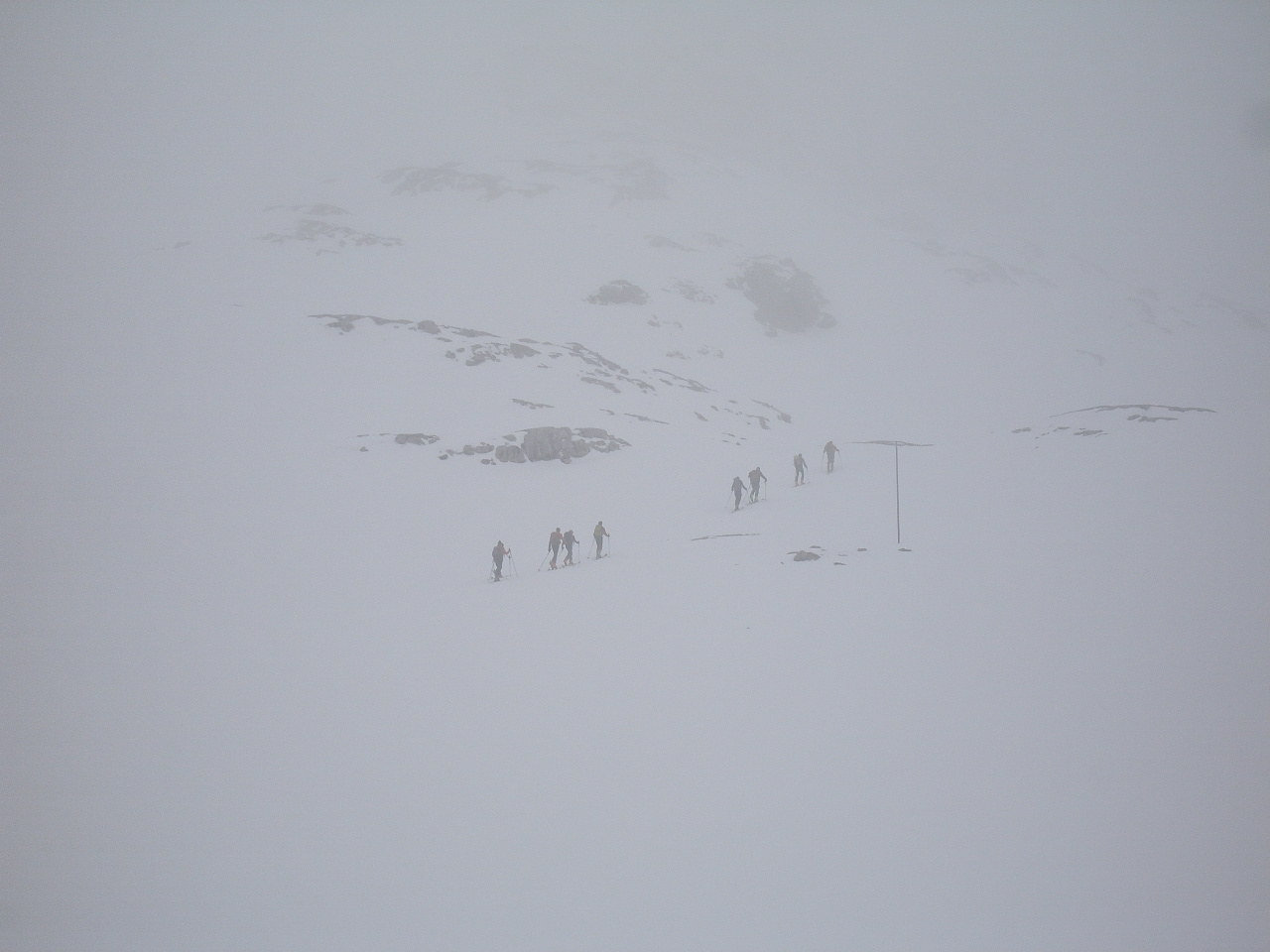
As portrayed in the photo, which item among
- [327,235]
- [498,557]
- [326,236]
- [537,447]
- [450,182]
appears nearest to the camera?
[498,557]

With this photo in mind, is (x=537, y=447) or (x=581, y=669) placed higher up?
(x=537, y=447)

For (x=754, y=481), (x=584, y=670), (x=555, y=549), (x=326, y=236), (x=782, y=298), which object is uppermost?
(x=326, y=236)

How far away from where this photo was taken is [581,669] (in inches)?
354

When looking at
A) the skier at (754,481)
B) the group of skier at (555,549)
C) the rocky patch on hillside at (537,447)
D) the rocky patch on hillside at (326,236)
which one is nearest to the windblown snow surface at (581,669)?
the rocky patch on hillside at (537,447)

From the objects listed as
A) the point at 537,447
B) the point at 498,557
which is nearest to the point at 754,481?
the point at 537,447

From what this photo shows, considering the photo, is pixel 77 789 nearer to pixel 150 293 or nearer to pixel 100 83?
pixel 150 293

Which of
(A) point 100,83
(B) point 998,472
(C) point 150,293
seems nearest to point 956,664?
(B) point 998,472

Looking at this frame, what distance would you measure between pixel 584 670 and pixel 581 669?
7cm

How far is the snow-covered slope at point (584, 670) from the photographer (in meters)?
5.14

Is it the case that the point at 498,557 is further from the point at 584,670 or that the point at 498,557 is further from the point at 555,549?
the point at 584,670

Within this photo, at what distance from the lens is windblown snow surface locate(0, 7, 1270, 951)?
5141mm

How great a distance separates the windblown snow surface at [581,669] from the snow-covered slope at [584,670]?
0.17 ft

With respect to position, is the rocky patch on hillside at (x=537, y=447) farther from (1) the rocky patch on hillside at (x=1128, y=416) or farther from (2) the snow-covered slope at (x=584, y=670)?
(1) the rocky patch on hillside at (x=1128, y=416)

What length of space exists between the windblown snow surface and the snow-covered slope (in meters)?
0.05
